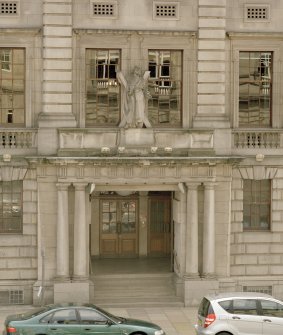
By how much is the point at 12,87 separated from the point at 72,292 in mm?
7948

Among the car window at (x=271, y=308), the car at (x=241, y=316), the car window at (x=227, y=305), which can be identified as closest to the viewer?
the car at (x=241, y=316)

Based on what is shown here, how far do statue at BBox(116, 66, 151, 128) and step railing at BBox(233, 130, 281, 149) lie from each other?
3564 millimetres

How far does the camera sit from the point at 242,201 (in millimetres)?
29031

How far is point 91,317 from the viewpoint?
21.5 meters

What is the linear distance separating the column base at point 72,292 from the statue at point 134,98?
611cm

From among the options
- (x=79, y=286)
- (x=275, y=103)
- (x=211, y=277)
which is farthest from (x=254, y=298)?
(x=275, y=103)

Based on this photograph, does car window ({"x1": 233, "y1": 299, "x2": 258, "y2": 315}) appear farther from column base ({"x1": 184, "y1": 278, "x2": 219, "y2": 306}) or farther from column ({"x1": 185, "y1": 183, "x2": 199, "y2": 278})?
column ({"x1": 185, "y1": 183, "x2": 199, "y2": 278})

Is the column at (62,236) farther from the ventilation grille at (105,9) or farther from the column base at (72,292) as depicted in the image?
the ventilation grille at (105,9)

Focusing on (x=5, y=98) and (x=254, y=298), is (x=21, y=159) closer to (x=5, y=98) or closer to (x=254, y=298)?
(x=5, y=98)

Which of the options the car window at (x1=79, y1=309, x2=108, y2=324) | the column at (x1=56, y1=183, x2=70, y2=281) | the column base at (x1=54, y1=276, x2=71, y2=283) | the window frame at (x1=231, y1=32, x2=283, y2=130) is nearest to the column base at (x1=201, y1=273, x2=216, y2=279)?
the column base at (x1=54, y1=276, x2=71, y2=283)

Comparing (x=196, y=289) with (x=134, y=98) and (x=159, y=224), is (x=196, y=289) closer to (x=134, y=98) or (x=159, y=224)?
(x=159, y=224)

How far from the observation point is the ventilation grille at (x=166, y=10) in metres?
28.2

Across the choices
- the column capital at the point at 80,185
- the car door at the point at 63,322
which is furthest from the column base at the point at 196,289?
the car door at the point at 63,322

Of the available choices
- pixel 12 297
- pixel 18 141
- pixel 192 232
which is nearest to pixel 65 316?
pixel 12 297
